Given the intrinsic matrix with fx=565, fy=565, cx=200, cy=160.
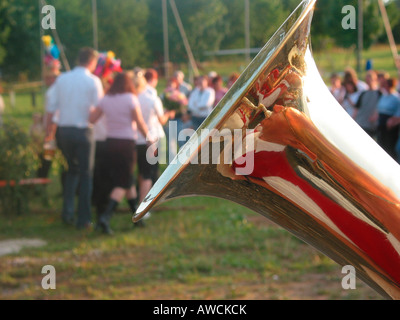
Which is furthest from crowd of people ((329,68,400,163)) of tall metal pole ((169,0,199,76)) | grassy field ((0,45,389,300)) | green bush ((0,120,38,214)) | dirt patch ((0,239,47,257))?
dirt patch ((0,239,47,257))

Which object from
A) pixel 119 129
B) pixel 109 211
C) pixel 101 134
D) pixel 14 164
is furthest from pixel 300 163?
pixel 14 164

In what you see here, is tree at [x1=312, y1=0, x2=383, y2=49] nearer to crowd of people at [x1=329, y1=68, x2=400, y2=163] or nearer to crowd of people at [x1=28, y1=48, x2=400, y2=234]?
crowd of people at [x1=329, y1=68, x2=400, y2=163]

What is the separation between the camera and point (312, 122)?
53.5 inches

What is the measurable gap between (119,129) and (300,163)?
12.1 ft

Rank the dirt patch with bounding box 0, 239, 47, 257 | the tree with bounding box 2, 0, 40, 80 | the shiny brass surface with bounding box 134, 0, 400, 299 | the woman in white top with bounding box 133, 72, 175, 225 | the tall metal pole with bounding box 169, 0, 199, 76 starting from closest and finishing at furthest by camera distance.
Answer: the shiny brass surface with bounding box 134, 0, 400, 299
the dirt patch with bounding box 0, 239, 47, 257
the woman in white top with bounding box 133, 72, 175, 225
the tall metal pole with bounding box 169, 0, 199, 76
the tree with bounding box 2, 0, 40, 80

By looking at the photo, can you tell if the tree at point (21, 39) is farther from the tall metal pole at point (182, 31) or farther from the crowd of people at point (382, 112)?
the crowd of people at point (382, 112)

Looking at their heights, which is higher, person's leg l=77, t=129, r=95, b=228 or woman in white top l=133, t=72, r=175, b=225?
woman in white top l=133, t=72, r=175, b=225

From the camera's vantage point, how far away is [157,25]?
9.88 meters

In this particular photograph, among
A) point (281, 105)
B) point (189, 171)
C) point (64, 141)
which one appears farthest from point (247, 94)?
→ point (64, 141)

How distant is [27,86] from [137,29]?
18.5 feet

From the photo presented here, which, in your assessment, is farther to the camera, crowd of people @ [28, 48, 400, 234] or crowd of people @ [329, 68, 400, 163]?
crowd of people @ [329, 68, 400, 163]

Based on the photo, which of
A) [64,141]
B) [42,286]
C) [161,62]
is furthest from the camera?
[161,62]

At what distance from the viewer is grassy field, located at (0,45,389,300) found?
3.48 meters

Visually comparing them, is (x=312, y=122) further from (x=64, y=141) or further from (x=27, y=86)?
(x=27, y=86)
